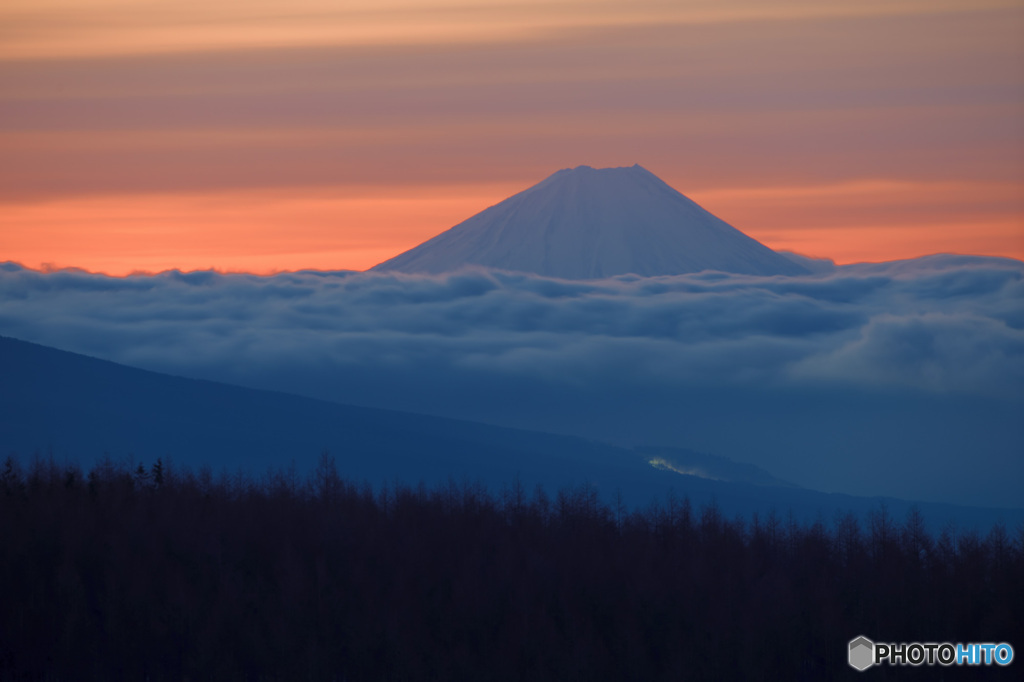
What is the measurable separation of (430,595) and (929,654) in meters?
37.5

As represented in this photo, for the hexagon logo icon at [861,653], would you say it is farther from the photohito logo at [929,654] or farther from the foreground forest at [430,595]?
the foreground forest at [430,595]

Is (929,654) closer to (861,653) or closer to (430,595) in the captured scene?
(861,653)

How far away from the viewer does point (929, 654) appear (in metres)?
83.6

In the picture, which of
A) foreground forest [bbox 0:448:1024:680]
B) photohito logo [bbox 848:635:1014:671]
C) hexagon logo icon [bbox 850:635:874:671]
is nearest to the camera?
photohito logo [bbox 848:635:1014:671]

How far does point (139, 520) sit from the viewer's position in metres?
101

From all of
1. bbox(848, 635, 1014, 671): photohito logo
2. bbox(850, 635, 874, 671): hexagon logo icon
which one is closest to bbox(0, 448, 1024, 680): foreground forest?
bbox(848, 635, 1014, 671): photohito logo

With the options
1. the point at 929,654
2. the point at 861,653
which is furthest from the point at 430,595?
the point at 929,654

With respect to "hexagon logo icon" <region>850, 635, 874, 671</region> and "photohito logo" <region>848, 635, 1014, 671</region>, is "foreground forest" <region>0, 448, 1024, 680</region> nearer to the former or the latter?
"photohito logo" <region>848, 635, 1014, 671</region>

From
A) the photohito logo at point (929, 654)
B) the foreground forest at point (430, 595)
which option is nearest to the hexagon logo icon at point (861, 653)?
the photohito logo at point (929, 654)

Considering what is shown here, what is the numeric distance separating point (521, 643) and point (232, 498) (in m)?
51.6

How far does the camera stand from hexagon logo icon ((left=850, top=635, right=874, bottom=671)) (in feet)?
266

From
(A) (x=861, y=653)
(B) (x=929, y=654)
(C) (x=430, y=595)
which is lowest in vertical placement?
(A) (x=861, y=653)

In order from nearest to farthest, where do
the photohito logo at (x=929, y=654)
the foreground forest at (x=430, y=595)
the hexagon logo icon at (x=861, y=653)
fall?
the photohito logo at (x=929, y=654)
the hexagon logo icon at (x=861, y=653)
the foreground forest at (x=430, y=595)

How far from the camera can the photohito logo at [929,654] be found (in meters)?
79.6
